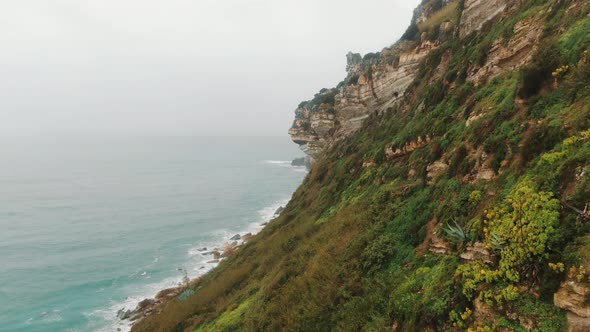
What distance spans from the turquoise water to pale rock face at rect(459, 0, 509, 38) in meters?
43.0

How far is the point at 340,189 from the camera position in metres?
29.1

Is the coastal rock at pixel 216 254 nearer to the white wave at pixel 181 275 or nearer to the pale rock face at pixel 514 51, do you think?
the white wave at pixel 181 275

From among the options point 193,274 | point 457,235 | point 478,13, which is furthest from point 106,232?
point 457,235

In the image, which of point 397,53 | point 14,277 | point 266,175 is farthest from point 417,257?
point 266,175

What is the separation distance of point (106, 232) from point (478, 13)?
6591 centimetres

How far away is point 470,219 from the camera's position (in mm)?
9727

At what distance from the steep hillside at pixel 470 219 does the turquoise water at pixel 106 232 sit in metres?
19.0

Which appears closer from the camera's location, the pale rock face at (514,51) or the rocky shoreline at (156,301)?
the pale rock face at (514,51)

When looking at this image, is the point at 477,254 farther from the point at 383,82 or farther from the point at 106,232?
the point at 106,232

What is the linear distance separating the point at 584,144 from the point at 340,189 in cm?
2181

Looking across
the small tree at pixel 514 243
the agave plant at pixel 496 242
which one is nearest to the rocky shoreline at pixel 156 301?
the small tree at pixel 514 243

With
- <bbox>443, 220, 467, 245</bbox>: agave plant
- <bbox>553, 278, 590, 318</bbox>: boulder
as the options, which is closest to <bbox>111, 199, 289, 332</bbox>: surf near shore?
<bbox>443, 220, 467, 245</bbox>: agave plant

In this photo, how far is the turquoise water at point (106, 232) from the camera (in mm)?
38938

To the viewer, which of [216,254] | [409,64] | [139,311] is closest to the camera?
[139,311]
